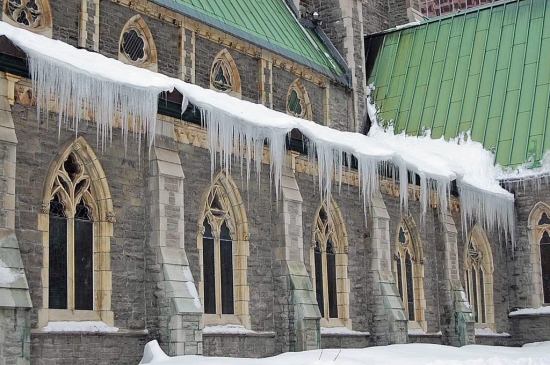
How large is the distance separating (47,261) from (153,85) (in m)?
3.36

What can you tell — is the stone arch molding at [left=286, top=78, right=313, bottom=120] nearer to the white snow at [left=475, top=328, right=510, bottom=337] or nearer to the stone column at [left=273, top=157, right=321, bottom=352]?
the stone column at [left=273, top=157, right=321, bottom=352]

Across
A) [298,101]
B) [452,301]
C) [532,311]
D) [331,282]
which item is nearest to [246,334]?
[331,282]

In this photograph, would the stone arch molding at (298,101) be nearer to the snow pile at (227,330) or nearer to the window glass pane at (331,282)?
the window glass pane at (331,282)

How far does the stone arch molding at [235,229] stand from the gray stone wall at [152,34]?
4.06 m

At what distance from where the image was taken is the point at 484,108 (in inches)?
1128

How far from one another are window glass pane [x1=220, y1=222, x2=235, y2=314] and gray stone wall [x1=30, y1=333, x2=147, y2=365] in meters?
2.86

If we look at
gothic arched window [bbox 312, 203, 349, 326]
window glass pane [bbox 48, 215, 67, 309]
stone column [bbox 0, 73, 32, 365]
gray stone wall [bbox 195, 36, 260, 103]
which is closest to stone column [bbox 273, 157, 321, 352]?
gothic arched window [bbox 312, 203, 349, 326]

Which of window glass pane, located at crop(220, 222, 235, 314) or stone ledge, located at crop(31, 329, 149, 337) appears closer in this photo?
stone ledge, located at crop(31, 329, 149, 337)

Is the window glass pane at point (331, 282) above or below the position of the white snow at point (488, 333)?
above

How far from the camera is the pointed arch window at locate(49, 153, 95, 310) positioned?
45.3 ft

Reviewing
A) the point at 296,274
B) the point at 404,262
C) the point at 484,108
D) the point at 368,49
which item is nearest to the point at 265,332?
the point at 296,274

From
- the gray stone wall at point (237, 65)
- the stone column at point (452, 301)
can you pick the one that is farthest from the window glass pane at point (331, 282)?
the stone column at point (452, 301)

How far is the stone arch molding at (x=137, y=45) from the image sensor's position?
19.6 meters

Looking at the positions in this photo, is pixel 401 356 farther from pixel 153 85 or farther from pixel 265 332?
pixel 153 85
